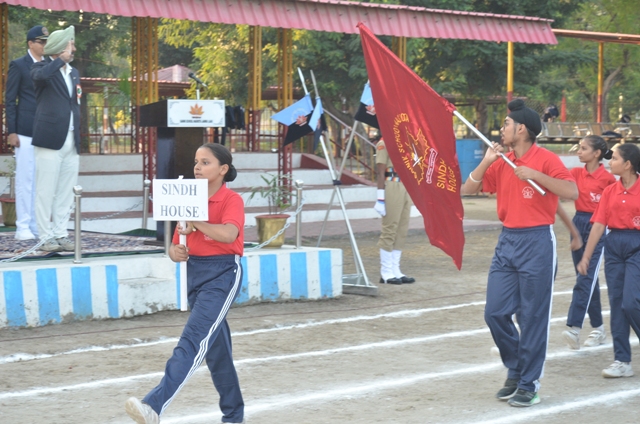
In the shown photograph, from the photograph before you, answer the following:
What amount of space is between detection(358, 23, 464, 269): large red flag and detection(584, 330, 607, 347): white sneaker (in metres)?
2.08

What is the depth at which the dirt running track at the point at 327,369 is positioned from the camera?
603cm

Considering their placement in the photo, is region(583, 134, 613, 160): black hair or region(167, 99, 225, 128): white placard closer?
region(583, 134, 613, 160): black hair

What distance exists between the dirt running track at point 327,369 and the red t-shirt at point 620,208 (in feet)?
3.64

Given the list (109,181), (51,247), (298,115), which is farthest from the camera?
(109,181)

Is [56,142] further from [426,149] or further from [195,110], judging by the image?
[426,149]

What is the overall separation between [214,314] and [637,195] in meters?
3.47

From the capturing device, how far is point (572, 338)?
8078mm

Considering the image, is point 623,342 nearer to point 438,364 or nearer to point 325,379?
point 438,364

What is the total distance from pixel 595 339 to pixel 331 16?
8.85 m

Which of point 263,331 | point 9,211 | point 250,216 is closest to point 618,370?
point 263,331

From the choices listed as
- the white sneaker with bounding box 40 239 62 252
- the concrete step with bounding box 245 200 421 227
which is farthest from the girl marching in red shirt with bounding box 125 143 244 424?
the concrete step with bounding box 245 200 421 227

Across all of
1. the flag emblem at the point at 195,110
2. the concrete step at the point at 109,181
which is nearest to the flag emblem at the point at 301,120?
the flag emblem at the point at 195,110

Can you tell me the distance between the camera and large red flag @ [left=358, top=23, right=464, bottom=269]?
6699 millimetres

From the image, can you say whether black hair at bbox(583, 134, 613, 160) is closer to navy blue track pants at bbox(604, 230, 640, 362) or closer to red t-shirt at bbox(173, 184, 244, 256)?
navy blue track pants at bbox(604, 230, 640, 362)
